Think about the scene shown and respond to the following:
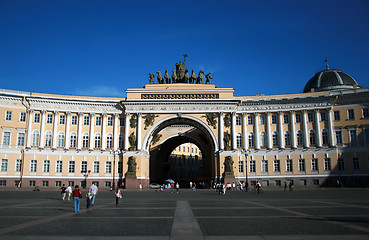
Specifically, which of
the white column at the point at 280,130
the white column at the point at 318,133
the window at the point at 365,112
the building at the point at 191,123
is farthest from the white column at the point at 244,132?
the window at the point at 365,112

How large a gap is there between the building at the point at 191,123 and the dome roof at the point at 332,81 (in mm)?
11624

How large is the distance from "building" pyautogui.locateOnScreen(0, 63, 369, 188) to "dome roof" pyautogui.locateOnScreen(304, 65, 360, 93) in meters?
11.6

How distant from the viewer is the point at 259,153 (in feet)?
204

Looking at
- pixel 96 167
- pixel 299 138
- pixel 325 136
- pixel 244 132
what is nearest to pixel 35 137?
pixel 96 167

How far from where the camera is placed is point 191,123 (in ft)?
212

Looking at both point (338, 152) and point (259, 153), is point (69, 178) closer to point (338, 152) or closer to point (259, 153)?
point (259, 153)

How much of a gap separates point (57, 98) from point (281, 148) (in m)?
41.7

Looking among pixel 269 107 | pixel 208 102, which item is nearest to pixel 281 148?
pixel 269 107

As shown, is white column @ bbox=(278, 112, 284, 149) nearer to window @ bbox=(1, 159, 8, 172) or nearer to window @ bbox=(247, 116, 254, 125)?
window @ bbox=(247, 116, 254, 125)

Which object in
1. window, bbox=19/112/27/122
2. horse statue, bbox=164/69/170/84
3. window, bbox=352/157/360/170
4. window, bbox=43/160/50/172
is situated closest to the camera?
window, bbox=352/157/360/170

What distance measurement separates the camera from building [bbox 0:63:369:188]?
5909 centimetres

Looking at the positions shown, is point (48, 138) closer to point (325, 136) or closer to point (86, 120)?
point (86, 120)

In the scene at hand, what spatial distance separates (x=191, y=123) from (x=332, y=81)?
32792mm

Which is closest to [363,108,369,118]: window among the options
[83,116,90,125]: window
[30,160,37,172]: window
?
[83,116,90,125]: window
